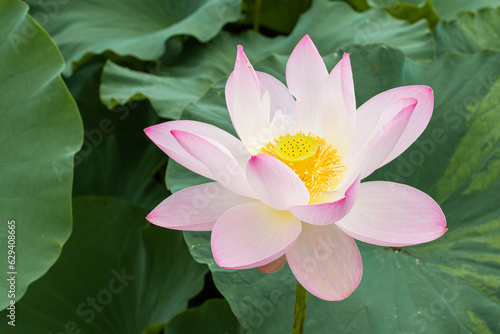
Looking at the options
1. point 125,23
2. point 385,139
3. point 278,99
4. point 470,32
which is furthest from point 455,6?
point 385,139

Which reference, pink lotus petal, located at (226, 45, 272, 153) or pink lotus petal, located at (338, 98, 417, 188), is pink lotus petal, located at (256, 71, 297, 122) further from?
pink lotus petal, located at (338, 98, 417, 188)

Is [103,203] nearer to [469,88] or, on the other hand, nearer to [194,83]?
[194,83]

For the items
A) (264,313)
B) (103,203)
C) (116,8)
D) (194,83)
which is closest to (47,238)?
(103,203)

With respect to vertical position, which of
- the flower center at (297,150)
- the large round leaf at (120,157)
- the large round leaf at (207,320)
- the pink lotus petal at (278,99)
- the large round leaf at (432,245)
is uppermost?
the pink lotus petal at (278,99)

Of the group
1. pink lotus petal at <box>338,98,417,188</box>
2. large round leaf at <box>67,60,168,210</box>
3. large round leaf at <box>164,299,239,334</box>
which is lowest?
large round leaf at <box>67,60,168,210</box>

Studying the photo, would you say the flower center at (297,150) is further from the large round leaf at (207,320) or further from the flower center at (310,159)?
the large round leaf at (207,320)

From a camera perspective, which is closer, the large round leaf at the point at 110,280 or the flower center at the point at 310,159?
the flower center at the point at 310,159

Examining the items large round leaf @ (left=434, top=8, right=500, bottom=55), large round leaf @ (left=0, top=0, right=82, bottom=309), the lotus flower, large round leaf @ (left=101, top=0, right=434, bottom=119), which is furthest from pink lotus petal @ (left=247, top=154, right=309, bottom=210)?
large round leaf @ (left=434, top=8, right=500, bottom=55)

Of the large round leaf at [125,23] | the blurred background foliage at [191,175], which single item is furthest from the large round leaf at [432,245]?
the large round leaf at [125,23]

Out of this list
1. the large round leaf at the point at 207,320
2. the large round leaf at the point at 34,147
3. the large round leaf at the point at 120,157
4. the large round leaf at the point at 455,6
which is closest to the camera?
the large round leaf at the point at 34,147
